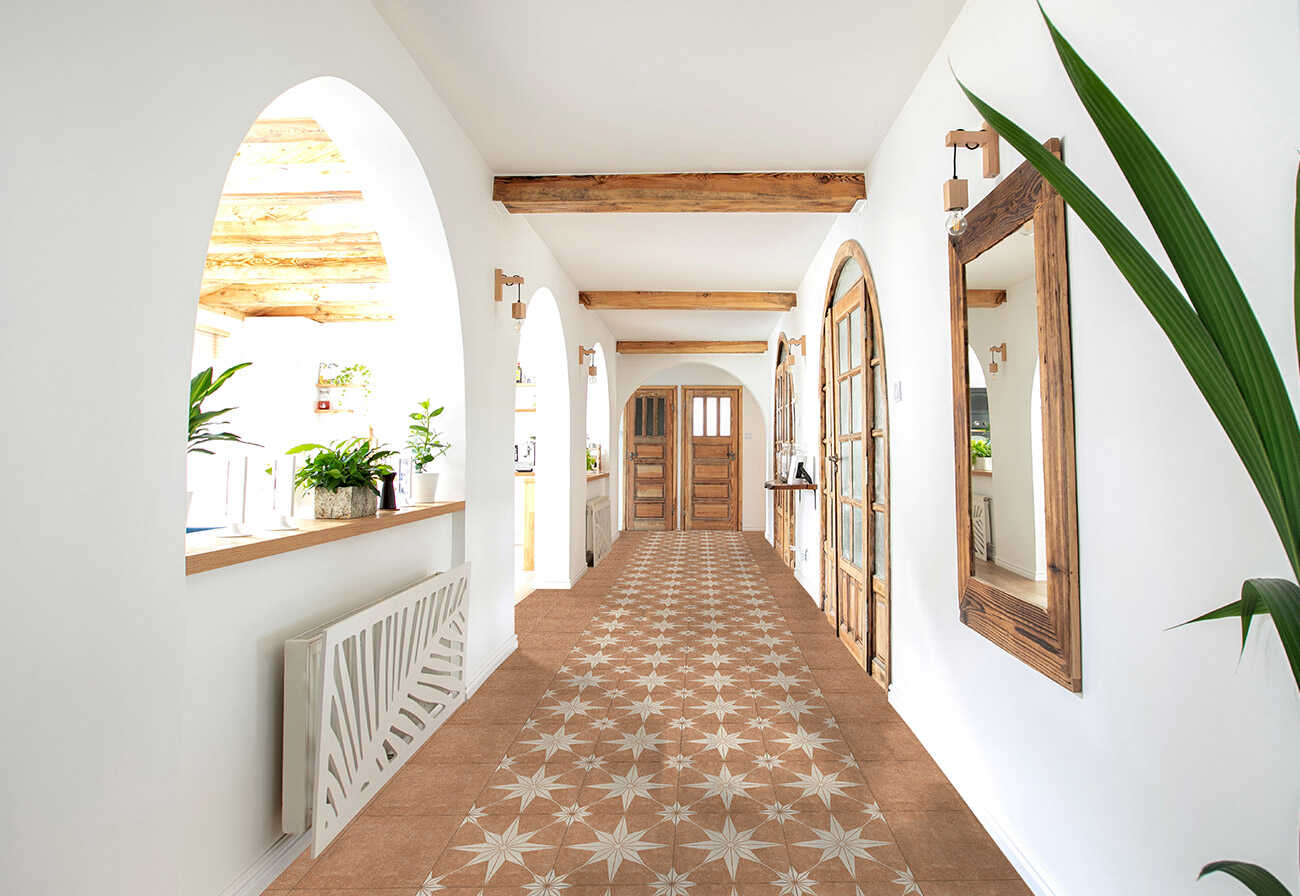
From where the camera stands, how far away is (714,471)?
1036 cm

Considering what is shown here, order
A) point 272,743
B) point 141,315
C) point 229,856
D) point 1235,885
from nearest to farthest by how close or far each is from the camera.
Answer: point 1235,885 → point 141,315 → point 229,856 → point 272,743

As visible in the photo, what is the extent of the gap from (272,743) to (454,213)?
7.20 ft

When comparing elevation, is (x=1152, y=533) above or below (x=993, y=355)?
below

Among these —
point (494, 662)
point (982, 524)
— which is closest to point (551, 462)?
point (494, 662)

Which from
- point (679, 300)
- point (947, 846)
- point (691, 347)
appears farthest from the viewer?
point (691, 347)

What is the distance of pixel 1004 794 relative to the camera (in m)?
2.00

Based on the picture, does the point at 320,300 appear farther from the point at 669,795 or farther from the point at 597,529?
the point at 669,795

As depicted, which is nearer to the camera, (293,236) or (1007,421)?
(1007,421)

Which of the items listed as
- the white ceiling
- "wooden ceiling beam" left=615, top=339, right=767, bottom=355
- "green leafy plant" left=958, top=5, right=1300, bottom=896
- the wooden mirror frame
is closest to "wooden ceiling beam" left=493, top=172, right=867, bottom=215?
the white ceiling

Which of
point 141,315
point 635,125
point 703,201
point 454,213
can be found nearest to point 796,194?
point 703,201

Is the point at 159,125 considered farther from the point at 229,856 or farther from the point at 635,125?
the point at 635,125

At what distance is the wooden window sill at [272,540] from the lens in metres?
1.56

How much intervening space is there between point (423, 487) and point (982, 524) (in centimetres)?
219

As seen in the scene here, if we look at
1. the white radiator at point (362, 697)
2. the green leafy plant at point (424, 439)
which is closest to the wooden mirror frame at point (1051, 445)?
the white radiator at point (362, 697)
